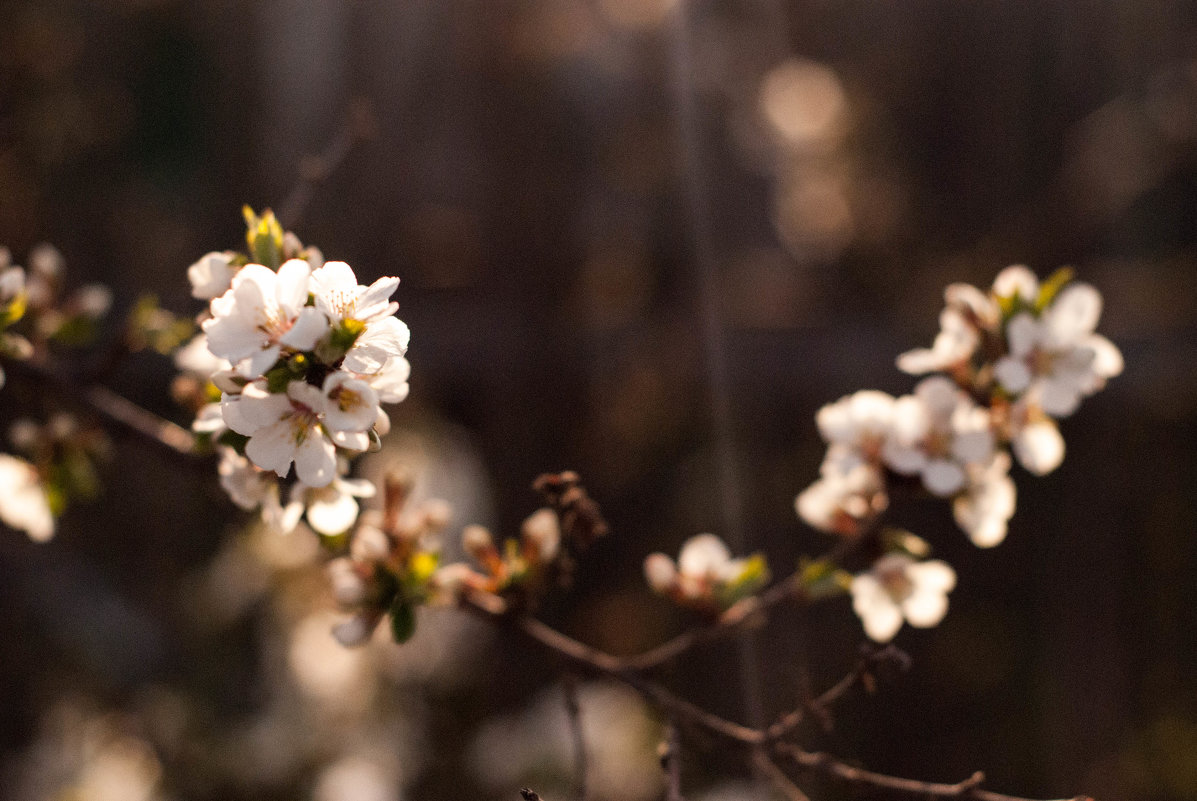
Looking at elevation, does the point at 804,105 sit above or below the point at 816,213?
above

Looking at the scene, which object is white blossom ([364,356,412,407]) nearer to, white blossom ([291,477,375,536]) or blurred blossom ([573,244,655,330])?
white blossom ([291,477,375,536])

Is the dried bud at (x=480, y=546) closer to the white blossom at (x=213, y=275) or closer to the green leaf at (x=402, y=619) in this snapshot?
the green leaf at (x=402, y=619)

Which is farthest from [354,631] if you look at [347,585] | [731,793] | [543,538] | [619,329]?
[619,329]

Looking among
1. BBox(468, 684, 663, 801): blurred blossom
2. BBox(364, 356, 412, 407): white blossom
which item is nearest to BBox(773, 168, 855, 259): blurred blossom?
BBox(468, 684, 663, 801): blurred blossom

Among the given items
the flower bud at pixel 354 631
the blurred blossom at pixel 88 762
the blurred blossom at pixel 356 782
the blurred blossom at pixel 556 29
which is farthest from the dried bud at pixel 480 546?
the blurred blossom at pixel 556 29

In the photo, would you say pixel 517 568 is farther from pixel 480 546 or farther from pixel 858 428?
pixel 858 428

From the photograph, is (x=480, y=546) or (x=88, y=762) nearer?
(x=480, y=546)

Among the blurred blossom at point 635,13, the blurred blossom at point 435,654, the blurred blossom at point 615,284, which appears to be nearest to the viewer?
A: the blurred blossom at point 435,654

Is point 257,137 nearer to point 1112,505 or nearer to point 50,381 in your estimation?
point 50,381
